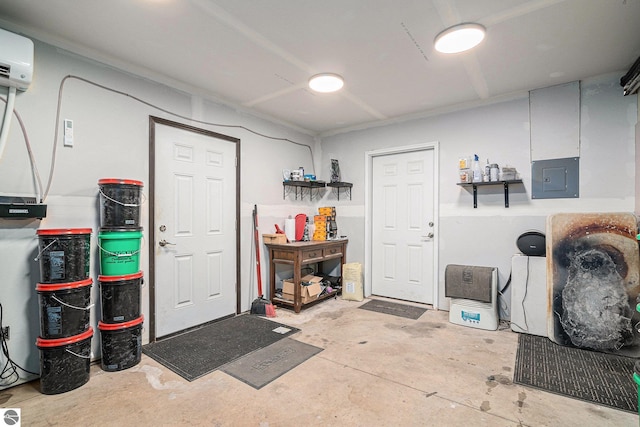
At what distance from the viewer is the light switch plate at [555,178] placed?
3061 millimetres

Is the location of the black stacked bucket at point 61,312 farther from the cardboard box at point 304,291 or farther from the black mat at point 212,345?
the cardboard box at point 304,291

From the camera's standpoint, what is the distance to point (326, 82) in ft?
9.84

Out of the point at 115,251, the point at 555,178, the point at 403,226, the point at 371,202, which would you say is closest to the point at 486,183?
the point at 555,178

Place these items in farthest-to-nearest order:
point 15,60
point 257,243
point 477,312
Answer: point 257,243 → point 477,312 → point 15,60

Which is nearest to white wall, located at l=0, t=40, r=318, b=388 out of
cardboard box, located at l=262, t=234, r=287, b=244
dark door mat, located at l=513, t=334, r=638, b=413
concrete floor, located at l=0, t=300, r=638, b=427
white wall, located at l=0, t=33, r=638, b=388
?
white wall, located at l=0, t=33, r=638, b=388

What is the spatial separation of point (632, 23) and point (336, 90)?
228 centimetres

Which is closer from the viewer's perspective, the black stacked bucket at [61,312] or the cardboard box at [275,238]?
the black stacked bucket at [61,312]

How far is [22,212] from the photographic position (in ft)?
6.79

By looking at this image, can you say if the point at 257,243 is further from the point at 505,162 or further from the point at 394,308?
the point at 505,162

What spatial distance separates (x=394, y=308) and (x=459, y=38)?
3.02 meters

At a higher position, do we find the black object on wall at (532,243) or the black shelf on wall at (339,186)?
the black shelf on wall at (339,186)

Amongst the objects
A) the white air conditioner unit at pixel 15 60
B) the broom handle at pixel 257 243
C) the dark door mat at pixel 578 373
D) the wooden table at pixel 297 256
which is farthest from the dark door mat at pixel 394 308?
the white air conditioner unit at pixel 15 60

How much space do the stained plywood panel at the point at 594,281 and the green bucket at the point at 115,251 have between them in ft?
12.4

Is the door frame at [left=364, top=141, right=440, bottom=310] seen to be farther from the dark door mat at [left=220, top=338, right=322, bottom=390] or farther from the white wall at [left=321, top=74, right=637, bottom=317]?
the dark door mat at [left=220, top=338, right=322, bottom=390]
